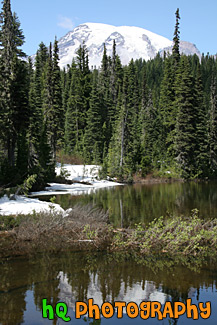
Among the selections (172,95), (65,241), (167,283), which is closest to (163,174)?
(172,95)

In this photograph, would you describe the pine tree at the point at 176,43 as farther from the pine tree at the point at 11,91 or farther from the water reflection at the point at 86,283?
the water reflection at the point at 86,283

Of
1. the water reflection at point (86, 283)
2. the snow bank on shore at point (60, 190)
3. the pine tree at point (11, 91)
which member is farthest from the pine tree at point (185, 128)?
the water reflection at point (86, 283)

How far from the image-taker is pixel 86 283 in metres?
8.15

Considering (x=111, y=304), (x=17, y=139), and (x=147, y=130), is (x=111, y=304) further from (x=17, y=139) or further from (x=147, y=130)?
(x=147, y=130)

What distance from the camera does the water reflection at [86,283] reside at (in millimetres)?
6984

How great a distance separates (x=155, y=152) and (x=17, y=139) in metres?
26.6

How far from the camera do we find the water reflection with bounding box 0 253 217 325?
6.98 meters

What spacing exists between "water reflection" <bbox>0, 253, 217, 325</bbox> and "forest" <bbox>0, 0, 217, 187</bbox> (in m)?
18.3

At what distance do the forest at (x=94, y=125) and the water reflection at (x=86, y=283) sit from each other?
18.3 m

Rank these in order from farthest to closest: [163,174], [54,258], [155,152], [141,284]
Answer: [155,152], [163,174], [54,258], [141,284]

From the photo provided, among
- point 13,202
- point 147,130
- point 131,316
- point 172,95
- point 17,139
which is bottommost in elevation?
point 131,316

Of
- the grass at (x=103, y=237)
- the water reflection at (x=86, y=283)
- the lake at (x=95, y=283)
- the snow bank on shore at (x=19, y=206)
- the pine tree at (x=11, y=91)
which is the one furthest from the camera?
the pine tree at (x=11, y=91)

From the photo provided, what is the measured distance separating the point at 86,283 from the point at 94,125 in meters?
51.7

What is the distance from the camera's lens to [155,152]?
52281 millimetres
